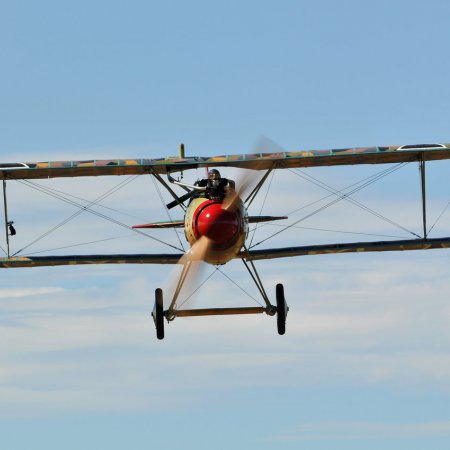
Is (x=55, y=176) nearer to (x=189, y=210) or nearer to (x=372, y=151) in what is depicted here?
Result: (x=189, y=210)

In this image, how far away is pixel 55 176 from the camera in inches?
1179

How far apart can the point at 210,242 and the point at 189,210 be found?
1.08 metres

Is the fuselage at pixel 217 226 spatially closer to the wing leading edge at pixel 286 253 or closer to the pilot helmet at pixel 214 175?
the pilot helmet at pixel 214 175

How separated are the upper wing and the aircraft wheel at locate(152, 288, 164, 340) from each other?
2.75 metres

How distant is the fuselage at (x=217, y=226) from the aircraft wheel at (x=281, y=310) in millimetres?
2567

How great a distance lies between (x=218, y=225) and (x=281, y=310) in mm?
3722

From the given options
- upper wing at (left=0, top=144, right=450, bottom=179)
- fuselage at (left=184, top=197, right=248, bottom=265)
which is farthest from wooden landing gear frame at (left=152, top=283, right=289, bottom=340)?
upper wing at (left=0, top=144, right=450, bottom=179)

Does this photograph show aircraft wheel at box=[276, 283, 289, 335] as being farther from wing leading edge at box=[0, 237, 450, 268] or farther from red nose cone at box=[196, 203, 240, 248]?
red nose cone at box=[196, 203, 240, 248]

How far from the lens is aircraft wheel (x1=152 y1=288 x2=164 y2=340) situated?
28.5 metres

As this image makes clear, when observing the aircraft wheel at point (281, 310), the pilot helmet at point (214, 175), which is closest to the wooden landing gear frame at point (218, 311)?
the aircraft wheel at point (281, 310)

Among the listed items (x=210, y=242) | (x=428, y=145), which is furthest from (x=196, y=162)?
(x=428, y=145)

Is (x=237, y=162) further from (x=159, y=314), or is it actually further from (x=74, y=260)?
(x=74, y=260)

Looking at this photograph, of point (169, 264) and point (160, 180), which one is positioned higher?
point (160, 180)

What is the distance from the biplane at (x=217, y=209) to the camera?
26.1 metres
